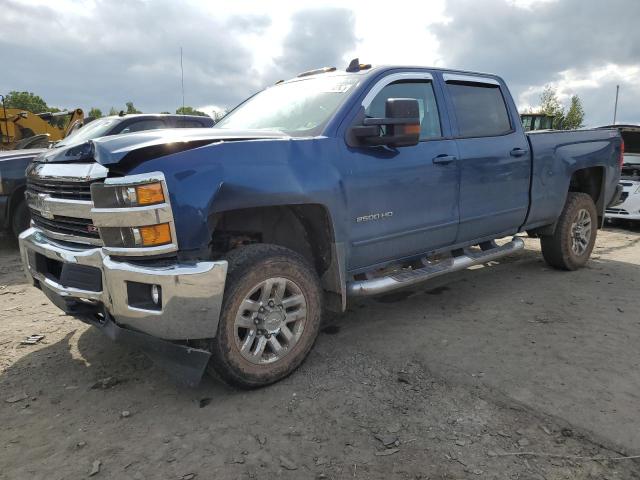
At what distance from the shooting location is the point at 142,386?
315 centimetres

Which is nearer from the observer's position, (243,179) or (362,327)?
(243,179)

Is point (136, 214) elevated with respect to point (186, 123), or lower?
lower

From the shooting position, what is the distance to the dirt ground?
238cm

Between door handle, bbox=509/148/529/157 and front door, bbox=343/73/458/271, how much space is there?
2.91 ft

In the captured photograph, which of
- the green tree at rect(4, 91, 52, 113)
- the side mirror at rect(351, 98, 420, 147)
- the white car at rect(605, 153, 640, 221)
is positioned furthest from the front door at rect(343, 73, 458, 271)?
the green tree at rect(4, 91, 52, 113)

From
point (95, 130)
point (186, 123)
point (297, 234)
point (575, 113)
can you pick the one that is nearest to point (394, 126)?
point (297, 234)

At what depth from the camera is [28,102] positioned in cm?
6912

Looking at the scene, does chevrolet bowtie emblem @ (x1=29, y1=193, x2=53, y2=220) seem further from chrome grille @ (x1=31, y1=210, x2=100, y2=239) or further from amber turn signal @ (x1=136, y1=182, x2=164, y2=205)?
amber turn signal @ (x1=136, y1=182, x2=164, y2=205)

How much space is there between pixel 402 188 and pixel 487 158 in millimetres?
1129

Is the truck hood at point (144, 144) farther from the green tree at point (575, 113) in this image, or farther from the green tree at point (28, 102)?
the green tree at point (28, 102)

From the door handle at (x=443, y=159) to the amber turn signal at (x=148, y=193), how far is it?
213 centimetres

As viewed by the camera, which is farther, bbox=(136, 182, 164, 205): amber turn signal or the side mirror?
the side mirror

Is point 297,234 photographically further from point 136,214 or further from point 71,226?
point 71,226

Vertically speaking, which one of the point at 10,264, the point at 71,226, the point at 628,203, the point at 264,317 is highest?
the point at 71,226
